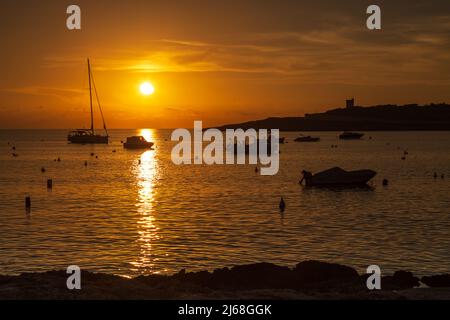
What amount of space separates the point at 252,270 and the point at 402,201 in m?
39.9

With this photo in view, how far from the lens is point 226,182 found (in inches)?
3278

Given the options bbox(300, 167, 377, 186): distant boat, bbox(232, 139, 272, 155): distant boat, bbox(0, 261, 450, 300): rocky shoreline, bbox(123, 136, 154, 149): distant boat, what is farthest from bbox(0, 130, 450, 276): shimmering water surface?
bbox(123, 136, 154, 149): distant boat

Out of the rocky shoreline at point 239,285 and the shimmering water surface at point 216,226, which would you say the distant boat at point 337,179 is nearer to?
the shimmering water surface at point 216,226

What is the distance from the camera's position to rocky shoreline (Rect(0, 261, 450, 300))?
16.8m

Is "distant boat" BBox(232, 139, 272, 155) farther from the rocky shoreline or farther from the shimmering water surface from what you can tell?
the rocky shoreline

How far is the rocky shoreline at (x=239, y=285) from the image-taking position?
16.8m

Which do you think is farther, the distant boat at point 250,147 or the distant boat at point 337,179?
the distant boat at point 250,147

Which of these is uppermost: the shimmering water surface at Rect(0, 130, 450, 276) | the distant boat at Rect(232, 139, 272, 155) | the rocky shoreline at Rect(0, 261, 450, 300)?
the distant boat at Rect(232, 139, 272, 155)

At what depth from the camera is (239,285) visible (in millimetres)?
22328

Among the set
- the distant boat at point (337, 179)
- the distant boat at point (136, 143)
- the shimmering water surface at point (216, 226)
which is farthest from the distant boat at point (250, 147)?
the distant boat at point (337, 179)

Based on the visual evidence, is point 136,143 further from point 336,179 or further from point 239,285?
point 239,285

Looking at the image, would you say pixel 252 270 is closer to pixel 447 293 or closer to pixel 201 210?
pixel 447 293
